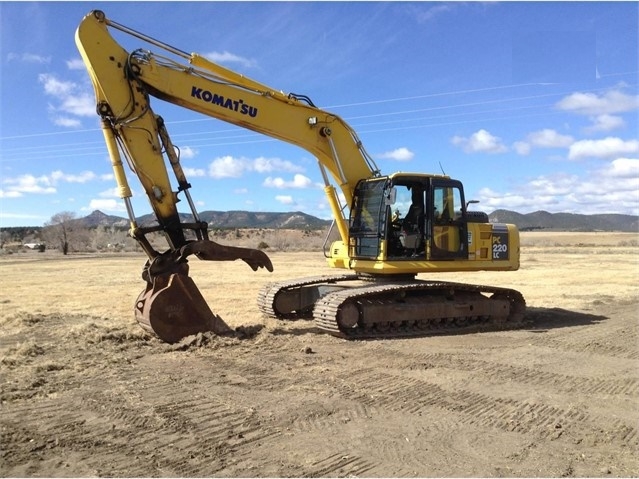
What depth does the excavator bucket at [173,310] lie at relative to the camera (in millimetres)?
9125


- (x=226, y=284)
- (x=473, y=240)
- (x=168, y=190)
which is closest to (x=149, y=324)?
(x=168, y=190)

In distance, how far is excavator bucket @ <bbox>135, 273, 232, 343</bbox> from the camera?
29.9ft

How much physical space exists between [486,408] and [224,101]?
694 centimetres

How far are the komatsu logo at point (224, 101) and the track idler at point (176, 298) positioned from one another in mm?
2559

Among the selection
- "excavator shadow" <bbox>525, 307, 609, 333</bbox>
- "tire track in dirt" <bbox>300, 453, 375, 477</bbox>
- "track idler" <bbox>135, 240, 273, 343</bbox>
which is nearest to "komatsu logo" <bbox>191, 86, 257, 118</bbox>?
"track idler" <bbox>135, 240, 273, 343</bbox>

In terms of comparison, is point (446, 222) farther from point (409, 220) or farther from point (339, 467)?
point (339, 467)

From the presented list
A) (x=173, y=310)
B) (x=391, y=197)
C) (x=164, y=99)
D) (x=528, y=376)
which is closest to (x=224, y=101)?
(x=164, y=99)

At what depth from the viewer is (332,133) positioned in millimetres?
11852

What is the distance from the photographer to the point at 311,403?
253 inches

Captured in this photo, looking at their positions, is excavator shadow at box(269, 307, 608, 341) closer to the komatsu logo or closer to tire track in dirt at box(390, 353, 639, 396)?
tire track in dirt at box(390, 353, 639, 396)

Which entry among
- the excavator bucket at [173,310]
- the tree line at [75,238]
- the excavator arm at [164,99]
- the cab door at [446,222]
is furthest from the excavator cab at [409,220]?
the tree line at [75,238]

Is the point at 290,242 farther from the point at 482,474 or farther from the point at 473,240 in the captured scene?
the point at 482,474

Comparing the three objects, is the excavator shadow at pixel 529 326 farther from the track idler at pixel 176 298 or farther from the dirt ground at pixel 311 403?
the track idler at pixel 176 298

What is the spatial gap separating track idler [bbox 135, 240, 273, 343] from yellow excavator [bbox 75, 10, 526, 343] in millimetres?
18
